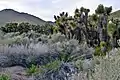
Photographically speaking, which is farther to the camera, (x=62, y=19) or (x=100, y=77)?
(x=62, y=19)

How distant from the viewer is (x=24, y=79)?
934cm

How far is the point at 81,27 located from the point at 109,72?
69.9 ft

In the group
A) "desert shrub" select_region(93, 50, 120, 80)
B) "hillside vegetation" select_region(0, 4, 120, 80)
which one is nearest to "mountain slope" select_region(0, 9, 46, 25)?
"hillside vegetation" select_region(0, 4, 120, 80)

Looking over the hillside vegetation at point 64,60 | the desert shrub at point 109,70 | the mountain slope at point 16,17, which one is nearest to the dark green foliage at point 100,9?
the hillside vegetation at point 64,60

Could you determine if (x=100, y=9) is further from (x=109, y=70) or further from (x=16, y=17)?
(x=16, y=17)

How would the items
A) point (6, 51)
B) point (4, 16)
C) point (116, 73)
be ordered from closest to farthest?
point (116, 73)
point (6, 51)
point (4, 16)

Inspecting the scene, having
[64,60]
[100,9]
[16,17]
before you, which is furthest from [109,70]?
[16,17]

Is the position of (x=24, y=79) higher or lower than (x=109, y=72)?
lower

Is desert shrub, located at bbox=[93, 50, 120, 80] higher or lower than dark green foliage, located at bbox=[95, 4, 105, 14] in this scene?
lower

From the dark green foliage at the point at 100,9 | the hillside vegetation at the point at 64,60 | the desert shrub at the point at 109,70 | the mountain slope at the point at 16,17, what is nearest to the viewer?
the desert shrub at the point at 109,70

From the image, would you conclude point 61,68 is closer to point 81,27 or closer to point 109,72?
point 109,72

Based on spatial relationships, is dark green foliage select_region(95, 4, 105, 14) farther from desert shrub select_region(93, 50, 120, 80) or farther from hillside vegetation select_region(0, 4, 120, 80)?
desert shrub select_region(93, 50, 120, 80)

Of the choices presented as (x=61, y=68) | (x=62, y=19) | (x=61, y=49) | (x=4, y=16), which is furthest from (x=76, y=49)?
(x=4, y=16)

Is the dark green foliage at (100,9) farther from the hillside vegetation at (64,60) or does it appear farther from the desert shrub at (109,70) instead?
the desert shrub at (109,70)
